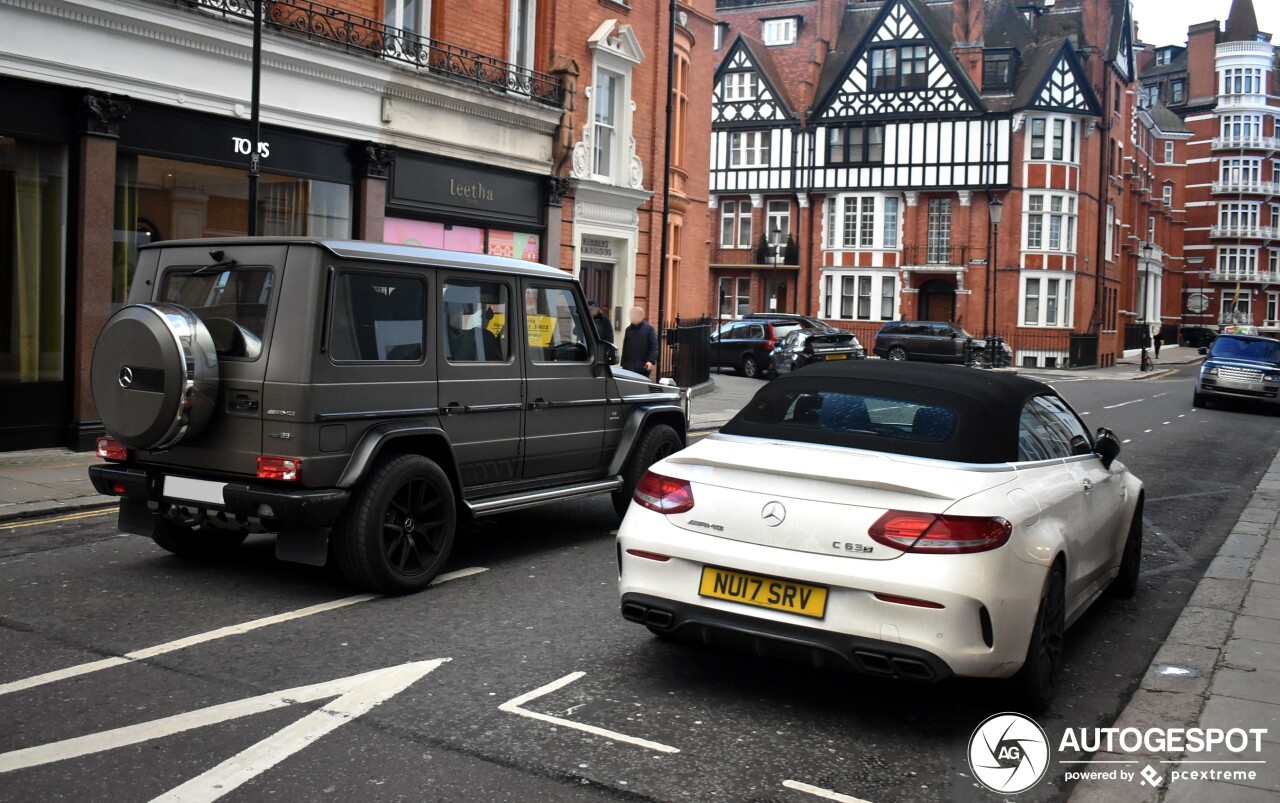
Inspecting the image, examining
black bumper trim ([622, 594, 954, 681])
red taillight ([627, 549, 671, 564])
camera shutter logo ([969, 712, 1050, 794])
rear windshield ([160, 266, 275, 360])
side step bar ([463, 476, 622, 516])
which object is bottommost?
camera shutter logo ([969, 712, 1050, 794])

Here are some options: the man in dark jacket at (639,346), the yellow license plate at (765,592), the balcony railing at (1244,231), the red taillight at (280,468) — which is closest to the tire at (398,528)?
the red taillight at (280,468)

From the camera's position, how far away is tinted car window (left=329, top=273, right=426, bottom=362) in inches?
265

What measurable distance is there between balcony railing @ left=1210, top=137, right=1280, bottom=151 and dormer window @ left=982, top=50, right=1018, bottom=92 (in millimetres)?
42243

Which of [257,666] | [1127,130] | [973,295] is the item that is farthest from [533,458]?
[1127,130]

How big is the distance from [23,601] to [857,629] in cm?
478

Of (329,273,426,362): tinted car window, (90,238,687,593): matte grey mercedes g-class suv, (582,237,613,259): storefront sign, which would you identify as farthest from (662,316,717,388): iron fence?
(329,273,426,362): tinted car window

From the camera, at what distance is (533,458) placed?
8.20 meters

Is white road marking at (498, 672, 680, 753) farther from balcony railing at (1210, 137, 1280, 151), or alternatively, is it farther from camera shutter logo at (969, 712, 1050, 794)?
balcony railing at (1210, 137, 1280, 151)

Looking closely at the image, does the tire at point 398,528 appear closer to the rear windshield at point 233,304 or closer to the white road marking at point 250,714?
the rear windshield at point 233,304

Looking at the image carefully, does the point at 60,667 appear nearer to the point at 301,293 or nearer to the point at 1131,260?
the point at 301,293

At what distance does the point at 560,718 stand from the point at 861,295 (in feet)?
177

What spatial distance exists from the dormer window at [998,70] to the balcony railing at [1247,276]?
42.4 metres

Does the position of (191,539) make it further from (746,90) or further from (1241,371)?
(746,90)

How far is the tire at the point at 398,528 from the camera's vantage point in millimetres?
6660
